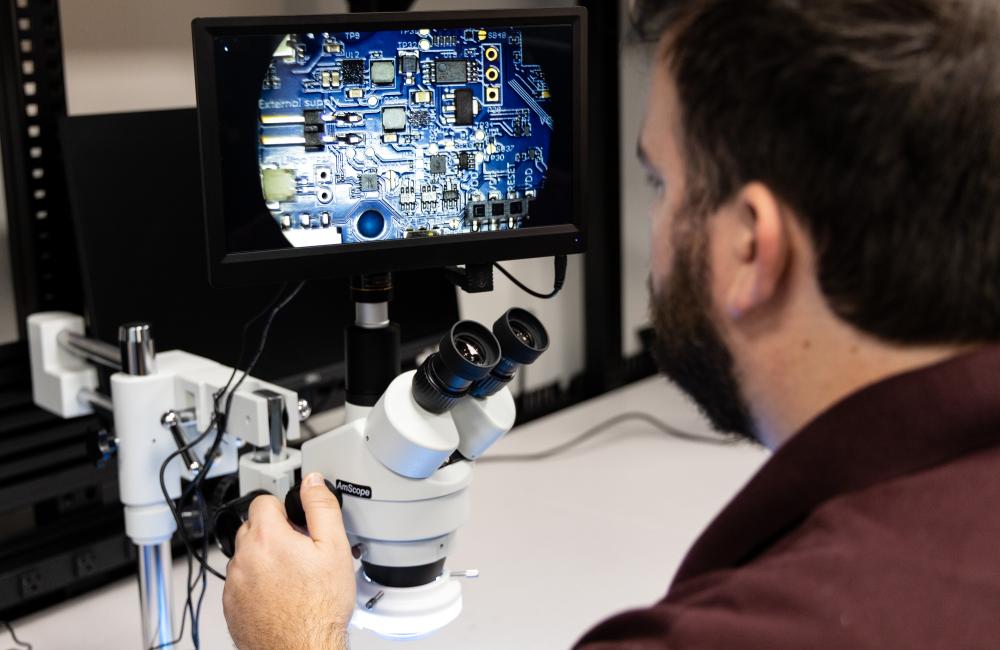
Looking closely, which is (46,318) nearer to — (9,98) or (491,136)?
(9,98)

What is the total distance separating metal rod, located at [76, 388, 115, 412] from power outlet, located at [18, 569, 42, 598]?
0.71 ft

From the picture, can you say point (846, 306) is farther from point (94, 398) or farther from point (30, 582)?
point (30, 582)

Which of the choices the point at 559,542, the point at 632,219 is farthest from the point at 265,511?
the point at 632,219

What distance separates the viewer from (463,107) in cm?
Answer: 104

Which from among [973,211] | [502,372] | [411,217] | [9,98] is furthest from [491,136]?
[9,98]

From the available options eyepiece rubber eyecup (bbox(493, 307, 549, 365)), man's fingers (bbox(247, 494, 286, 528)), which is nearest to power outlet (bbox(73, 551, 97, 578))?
man's fingers (bbox(247, 494, 286, 528))

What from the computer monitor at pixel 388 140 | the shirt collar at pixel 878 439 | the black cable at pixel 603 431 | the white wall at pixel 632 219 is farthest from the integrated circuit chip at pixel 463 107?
the white wall at pixel 632 219

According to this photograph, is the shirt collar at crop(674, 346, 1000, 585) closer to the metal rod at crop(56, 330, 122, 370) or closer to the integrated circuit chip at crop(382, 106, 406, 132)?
the integrated circuit chip at crop(382, 106, 406, 132)

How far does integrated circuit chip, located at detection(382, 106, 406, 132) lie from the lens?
1.01 metres

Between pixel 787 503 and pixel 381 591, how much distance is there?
0.44 metres

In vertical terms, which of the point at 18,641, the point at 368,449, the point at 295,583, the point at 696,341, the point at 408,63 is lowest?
the point at 18,641

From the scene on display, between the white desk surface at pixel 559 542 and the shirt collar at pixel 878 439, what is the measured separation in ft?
2.24

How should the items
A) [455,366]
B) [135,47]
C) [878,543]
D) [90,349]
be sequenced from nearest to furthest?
[878,543], [455,366], [90,349], [135,47]

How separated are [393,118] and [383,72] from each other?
4 centimetres
